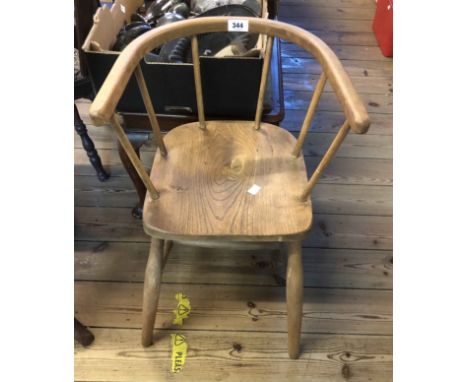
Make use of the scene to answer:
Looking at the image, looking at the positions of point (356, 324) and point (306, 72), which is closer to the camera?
point (356, 324)

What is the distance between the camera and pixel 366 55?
2.05 metres

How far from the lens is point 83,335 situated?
104 centimetres

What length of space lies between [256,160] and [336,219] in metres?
0.53

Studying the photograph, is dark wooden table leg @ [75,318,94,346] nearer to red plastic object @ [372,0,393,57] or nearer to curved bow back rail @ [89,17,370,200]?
curved bow back rail @ [89,17,370,200]

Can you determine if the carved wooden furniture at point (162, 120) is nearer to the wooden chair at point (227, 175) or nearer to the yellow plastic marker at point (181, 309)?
the wooden chair at point (227, 175)

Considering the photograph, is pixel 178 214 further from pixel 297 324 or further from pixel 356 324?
pixel 356 324

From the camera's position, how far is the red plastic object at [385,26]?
1.96 m

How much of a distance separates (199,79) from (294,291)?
0.50m

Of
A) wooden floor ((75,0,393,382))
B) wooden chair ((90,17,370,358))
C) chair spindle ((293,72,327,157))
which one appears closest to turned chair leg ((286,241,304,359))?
wooden chair ((90,17,370,358))

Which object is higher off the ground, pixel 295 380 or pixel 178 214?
pixel 178 214

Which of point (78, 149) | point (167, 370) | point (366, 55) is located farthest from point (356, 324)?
point (366, 55)

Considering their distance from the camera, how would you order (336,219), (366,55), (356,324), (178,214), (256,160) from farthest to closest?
(366,55) < (336,219) < (356,324) < (256,160) < (178,214)

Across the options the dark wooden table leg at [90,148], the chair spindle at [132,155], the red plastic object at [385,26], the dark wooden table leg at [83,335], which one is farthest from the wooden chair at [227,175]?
the red plastic object at [385,26]

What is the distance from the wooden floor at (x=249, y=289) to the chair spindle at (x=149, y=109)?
0.44 metres
